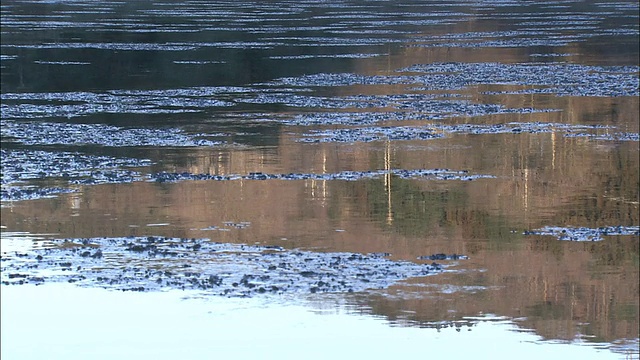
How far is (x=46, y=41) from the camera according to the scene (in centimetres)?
4675

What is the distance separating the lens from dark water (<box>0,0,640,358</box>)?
523 inches

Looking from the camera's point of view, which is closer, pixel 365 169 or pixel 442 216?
pixel 442 216

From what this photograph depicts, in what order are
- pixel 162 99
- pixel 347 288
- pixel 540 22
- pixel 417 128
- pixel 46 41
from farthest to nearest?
1. pixel 540 22
2. pixel 46 41
3. pixel 162 99
4. pixel 417 128
5. pixel 347 288

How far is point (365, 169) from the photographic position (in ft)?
64.0

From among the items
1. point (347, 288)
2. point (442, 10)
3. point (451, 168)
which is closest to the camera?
point (347, 288)

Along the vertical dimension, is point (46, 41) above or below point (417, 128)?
above

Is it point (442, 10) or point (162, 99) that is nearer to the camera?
point (162, 99)

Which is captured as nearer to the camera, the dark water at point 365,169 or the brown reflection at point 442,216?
the brown reflection at point 442,216

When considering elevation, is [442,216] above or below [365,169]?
below

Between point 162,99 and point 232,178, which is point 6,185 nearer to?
point 232,178

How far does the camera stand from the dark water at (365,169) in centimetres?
1327

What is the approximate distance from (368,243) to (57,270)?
3476mm

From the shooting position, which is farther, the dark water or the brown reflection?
the dark water

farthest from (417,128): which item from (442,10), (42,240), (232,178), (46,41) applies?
(442,10)
